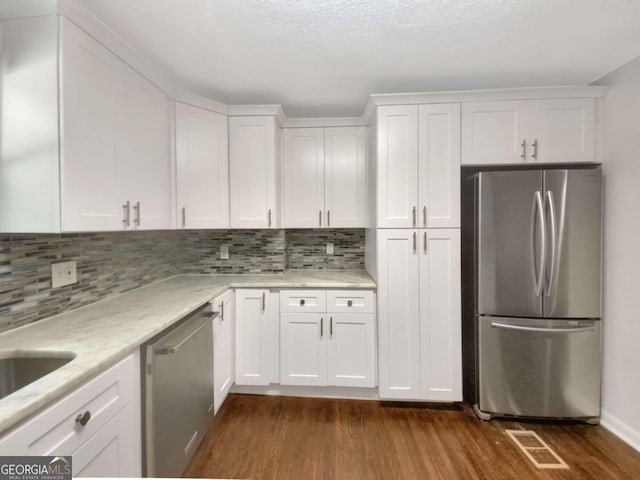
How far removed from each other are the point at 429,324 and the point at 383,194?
1.01 metres

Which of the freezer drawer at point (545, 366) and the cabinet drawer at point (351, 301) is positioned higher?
the cabinet drawer at point (351, 301)

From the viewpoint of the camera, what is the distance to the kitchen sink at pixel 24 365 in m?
1.04

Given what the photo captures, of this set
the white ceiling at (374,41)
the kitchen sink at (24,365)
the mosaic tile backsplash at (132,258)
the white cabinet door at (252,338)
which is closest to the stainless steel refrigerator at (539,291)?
the white ceiling at (374,41)

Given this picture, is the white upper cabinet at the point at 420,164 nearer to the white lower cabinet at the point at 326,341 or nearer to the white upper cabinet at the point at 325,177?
the white upper cabinet at the point at 325,177

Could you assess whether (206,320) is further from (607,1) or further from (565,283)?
(607,1)

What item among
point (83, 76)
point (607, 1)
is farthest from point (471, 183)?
point (83, 76)

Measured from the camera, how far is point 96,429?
36.7 inches

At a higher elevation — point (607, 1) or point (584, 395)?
point (607, 1)

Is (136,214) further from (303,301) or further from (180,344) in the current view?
(303,301)

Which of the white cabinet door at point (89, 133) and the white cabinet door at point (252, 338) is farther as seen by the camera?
the white cabinet door at point (252, 338)

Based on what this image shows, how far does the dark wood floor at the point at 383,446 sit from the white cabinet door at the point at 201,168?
1.47 metres

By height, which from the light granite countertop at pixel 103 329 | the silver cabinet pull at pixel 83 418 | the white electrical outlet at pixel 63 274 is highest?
the white electrical outlet at pixel 63 274

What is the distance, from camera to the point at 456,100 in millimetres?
2025

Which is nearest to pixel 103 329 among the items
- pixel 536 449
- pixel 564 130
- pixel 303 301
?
pixel 303 301
